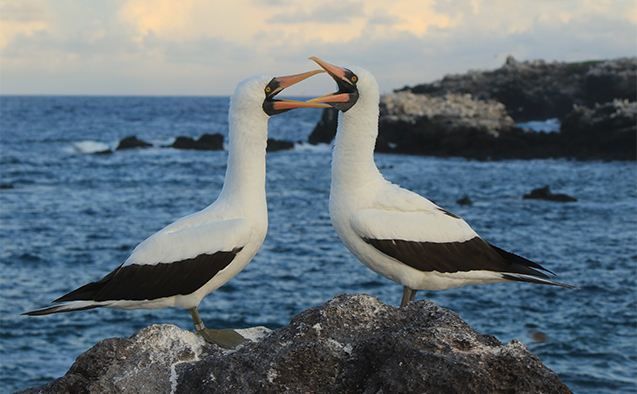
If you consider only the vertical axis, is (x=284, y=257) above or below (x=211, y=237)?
below

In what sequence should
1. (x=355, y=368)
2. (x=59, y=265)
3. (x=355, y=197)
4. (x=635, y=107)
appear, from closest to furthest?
(x=355, y=368)
(x=355, y=197)
(x=59, y=265)
(x=635, y=107)

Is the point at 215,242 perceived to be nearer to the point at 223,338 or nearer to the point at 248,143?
the point at 223,338

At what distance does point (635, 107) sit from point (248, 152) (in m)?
45.3

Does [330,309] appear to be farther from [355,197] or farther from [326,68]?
[326,68]

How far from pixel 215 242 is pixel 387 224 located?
4.83ft

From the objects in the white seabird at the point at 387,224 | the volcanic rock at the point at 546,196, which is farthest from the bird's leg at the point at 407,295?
the volcanic rock at the point at 546,196

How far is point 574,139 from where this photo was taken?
44.8 meters

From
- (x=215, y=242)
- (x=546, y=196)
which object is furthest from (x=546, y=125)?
(x=215, y=242)

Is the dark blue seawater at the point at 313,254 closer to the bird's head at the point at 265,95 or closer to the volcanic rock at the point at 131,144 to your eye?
the bird's head at the point at 265,95

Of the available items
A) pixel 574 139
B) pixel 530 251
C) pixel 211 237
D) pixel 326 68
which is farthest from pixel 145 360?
pixel 574 139

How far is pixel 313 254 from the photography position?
20.8 metres

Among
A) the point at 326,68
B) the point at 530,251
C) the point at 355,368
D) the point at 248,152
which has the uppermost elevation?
the point at 326,68

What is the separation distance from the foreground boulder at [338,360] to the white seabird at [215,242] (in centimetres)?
42

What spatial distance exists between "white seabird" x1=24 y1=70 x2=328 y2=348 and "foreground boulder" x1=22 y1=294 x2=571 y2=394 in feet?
1.37
